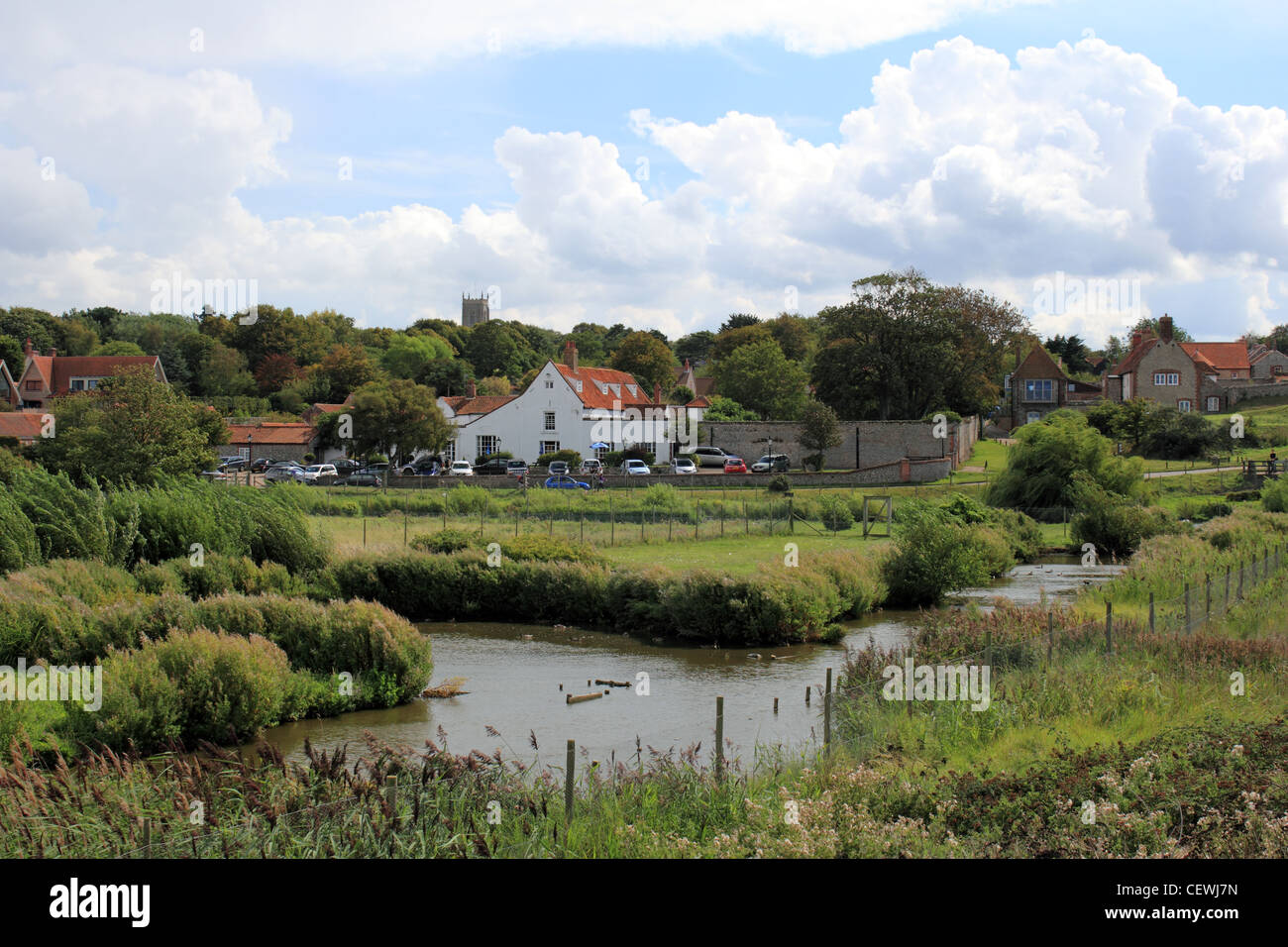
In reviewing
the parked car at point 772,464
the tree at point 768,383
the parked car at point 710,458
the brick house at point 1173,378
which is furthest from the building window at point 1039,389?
the parked car at point 710,458

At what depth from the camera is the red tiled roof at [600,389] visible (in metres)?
80.3

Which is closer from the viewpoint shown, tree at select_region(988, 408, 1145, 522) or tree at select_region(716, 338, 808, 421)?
tree at select_region(988, 408, 1145, 522)

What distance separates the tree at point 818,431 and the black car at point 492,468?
70.6 ft

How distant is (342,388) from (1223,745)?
109376 mm

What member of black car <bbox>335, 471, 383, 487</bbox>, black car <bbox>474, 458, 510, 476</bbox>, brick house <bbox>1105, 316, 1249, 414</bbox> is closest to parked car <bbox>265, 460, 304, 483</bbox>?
black car <bbox>335, 471, 383, 487</bbox>

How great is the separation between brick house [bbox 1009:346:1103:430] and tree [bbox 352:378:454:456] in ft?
186

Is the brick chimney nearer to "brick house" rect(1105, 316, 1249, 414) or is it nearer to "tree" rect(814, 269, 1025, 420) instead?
"brick house" rect(1105, 316, 1249, 414)

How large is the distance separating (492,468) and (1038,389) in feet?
181

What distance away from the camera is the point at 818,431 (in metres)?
74.9

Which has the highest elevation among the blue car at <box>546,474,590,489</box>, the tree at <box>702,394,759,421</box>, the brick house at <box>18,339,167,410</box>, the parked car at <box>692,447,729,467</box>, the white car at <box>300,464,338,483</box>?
the brick house at <box>18,339,167,410</box>

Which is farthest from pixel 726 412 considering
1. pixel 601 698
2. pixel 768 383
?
pixel 601 698

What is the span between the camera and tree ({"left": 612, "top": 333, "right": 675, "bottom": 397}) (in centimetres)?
11494

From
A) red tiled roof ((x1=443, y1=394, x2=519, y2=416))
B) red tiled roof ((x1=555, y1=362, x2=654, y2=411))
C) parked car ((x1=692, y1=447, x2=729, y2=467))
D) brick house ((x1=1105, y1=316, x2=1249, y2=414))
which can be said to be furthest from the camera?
brick house ((x1=1105, y1=316, x2=1249, y2=414))
